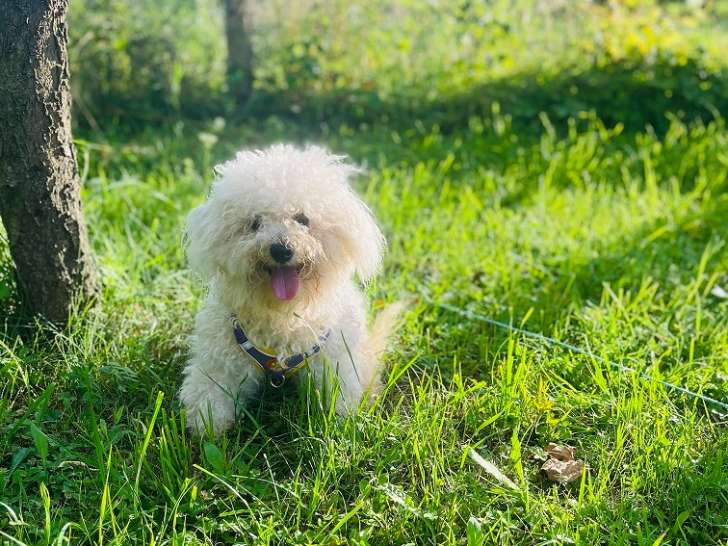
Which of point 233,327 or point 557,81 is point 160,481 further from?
point 557,81

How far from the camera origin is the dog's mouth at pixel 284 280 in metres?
2.50

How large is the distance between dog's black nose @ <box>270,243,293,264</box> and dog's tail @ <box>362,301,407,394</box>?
2.15ft

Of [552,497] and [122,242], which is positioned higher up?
[122,242]

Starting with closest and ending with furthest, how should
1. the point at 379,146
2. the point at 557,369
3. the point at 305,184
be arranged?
the point at 305,184 → the point at 557,369 → the point at 379,146

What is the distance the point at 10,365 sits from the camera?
8.98 feet

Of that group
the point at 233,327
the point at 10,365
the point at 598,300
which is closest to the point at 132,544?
the point at 233,327

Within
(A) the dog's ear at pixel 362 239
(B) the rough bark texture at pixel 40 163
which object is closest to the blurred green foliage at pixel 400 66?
(B) the rough bark texture at pixel 40 163

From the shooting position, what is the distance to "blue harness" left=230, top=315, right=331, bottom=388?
265 centimetres

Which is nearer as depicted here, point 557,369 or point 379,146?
point 557,369

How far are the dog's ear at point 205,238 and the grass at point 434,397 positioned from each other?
1.70 feet

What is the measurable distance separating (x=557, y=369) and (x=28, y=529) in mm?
2018

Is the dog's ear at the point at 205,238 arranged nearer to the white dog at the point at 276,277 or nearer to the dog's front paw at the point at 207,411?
the white dog at the point at 276,277

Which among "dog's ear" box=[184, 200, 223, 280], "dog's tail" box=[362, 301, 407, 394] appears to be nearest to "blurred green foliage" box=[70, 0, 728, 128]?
"dog's tail" box=[362, 301, 407, 394]

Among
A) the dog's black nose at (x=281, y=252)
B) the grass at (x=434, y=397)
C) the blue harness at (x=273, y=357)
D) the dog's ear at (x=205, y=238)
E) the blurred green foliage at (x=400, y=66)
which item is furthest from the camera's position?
Result: the blurred green foliage at (x=400, y=66)
